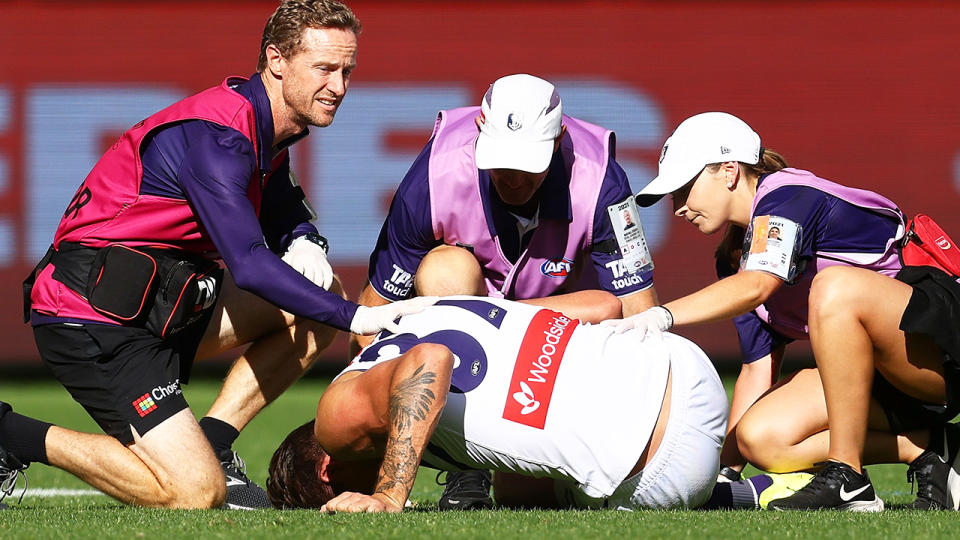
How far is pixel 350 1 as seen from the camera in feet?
32.2

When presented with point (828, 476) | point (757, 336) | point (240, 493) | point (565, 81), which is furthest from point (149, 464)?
point (565, 81)

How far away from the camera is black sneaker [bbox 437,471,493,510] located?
445 centimetres

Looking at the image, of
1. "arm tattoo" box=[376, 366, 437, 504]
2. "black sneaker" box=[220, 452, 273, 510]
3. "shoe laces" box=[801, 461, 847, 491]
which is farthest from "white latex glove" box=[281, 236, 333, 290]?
"shoe laces" box=[801, 461, 847, 491]

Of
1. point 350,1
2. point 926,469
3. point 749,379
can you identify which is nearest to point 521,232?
point 749,379

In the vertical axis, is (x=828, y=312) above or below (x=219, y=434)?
above

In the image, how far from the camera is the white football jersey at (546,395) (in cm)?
366

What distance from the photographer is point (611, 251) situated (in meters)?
5.29

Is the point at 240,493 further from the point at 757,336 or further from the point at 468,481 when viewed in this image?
the point at 757,336

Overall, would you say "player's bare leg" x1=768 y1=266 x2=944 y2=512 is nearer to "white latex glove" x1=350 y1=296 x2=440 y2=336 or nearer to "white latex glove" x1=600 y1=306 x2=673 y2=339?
"white latex glove" x1=600 y1=306 x2=673 y2=339

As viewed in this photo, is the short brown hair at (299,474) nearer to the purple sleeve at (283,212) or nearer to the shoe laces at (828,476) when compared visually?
the purple sleeve at (283,212)

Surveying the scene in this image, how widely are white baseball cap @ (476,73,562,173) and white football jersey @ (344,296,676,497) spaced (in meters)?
1.08

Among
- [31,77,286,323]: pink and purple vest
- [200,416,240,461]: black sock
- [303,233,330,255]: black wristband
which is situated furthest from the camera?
[303,233,330,255]: black wristband

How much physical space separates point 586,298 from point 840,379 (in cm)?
94

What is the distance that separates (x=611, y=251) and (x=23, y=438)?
7.62ft
